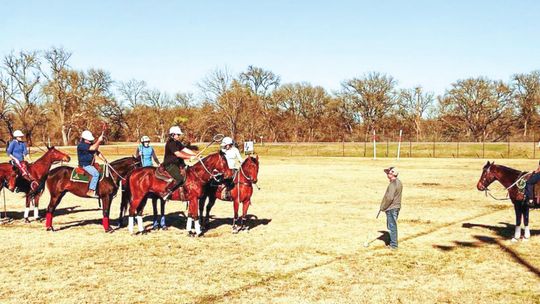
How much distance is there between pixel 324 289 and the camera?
8.41 m

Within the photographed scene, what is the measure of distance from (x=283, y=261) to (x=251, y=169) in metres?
3.47

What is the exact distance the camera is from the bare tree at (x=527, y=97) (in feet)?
240

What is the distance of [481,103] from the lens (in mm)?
75688

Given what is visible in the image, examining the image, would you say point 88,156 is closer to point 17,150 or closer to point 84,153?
point 84,153

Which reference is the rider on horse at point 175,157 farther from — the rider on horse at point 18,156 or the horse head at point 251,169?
the rider on horse at point 18,156

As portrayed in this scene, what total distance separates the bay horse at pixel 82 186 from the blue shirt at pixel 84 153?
469mm

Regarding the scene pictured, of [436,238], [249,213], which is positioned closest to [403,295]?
[436,238]

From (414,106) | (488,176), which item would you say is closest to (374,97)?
(414,106)

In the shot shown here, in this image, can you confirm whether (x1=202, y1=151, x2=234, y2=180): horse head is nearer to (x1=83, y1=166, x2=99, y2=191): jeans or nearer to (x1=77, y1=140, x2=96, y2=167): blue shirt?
(x1=83, y1=166, x2=99, y2=191): jeans

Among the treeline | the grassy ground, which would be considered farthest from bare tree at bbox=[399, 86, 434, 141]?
the grassy ground

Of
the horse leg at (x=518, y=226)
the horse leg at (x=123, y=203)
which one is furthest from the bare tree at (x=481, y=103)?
the horse leg at (x=123, y=203)

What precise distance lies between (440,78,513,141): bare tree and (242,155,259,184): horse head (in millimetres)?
70279

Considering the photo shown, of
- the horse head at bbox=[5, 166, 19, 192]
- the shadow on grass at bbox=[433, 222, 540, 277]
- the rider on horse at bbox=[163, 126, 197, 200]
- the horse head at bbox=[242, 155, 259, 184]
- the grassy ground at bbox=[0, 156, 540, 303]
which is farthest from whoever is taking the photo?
the horse head at bbox=[5, 166, 19, 192]

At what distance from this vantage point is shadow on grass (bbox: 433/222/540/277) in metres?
10.0
